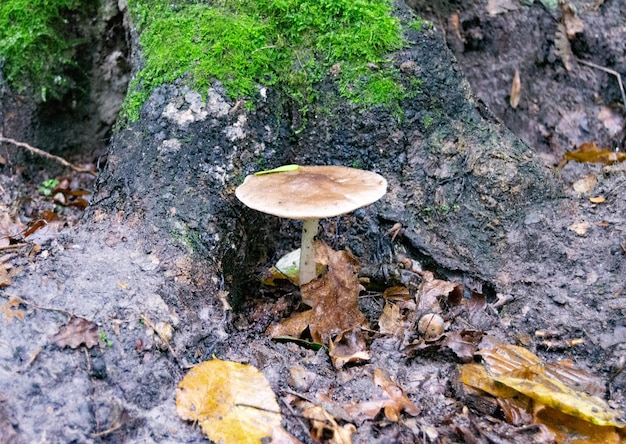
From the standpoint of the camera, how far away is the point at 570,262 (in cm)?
308

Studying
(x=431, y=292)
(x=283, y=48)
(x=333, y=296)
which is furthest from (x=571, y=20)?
(x=333, y=296)

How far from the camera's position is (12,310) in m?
2.38

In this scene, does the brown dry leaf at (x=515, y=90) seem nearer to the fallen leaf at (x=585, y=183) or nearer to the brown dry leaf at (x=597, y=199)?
the fallen leaf at (x=585, y=183)

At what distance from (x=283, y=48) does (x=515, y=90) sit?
2.29 metres

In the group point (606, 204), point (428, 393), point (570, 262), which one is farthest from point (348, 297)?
→ point (606, 204)

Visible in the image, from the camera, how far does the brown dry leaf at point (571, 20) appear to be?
452cm

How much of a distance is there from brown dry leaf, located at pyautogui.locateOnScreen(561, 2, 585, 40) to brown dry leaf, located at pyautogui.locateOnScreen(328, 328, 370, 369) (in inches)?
134

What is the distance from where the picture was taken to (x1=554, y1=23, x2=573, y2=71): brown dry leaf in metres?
4.55

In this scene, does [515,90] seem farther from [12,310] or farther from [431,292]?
[12,310]

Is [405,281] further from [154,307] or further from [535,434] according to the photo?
[154,307]

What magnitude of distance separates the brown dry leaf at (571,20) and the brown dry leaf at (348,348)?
3.41 m

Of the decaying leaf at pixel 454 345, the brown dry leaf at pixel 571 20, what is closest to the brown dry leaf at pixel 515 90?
the brown dry leaf at pixel 571 20

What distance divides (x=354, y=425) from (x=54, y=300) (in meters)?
1.50

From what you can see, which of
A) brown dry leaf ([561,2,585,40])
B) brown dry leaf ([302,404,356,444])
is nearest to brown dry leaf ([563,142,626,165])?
brown dry leaf ([561,2,585,40])
